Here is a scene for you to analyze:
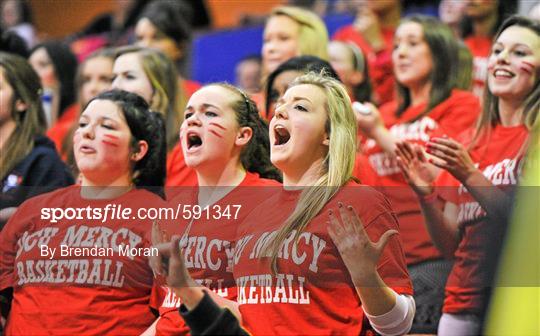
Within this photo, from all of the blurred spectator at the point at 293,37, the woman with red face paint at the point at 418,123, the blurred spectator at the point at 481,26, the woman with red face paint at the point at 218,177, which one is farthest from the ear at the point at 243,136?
the blurred spectator at the point at 481,26

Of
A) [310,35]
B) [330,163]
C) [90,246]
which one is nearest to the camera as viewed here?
[330,163]

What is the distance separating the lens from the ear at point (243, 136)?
3.20 m

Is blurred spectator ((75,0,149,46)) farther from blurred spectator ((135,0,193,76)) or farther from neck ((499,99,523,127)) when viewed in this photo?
A: neck ((499,99,523,127))

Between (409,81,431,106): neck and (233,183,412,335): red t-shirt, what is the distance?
1.38m

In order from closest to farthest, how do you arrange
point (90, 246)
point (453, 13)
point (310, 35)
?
point (90, 246) < point (310, 35) < point (453, 13)

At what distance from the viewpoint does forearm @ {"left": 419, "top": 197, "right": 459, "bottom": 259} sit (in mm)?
3367

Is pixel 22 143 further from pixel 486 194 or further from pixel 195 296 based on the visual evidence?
pixel 486 194

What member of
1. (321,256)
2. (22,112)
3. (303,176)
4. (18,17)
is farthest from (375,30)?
(18,17)

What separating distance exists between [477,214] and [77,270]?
1.20 m

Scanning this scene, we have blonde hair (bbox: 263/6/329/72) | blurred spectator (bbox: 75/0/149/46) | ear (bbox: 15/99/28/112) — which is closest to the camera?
ear (bbox: 15/99/28/112)

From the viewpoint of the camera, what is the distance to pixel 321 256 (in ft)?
9.25

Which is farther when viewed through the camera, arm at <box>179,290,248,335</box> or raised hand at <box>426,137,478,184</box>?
raised hand at <box>426,137,478,184</box>

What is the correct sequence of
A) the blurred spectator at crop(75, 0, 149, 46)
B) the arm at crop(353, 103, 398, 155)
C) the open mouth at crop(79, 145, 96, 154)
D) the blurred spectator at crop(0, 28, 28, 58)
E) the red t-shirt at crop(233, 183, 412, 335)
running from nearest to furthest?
the red t-shirt at crop(233, 183, 412, 335) → the open mouth at crop(79, 145, 96, 154) → the arm at crop(353, 103, 398, 155) → the blurred spectator at crop(0, 28, 28, 58) → the blurred spectator at crop(75, 0, 149, 46)

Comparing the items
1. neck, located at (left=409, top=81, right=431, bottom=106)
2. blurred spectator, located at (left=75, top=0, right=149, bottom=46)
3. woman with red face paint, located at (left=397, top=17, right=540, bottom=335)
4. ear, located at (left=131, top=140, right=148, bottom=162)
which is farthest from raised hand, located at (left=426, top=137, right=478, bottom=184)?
blurred spectator, located at (left=75, top=0, right=149, bottom=46)
